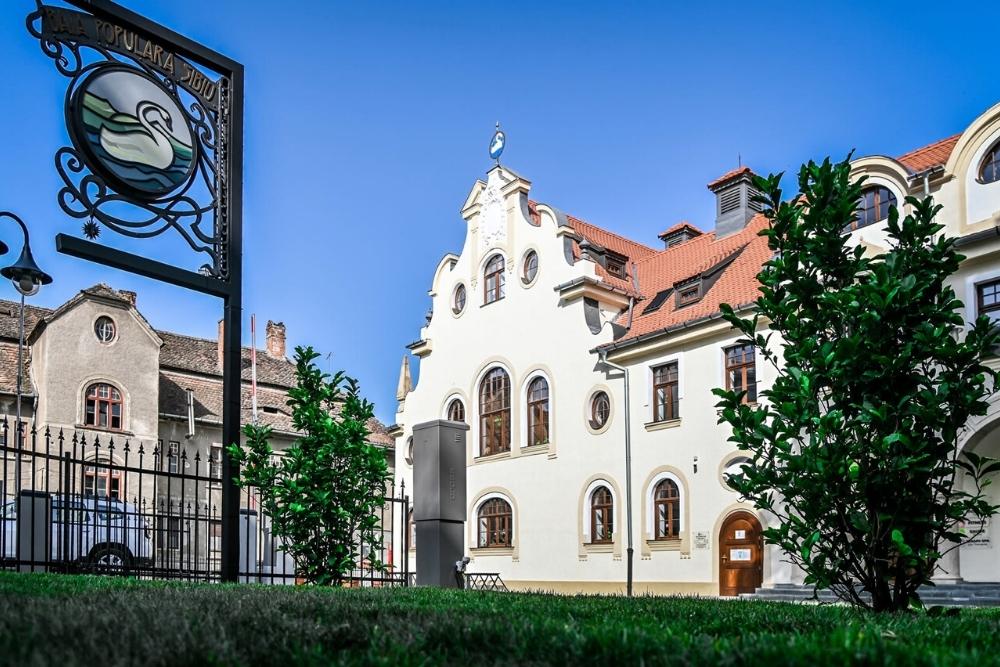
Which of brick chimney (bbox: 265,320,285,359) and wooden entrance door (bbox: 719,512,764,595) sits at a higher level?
brick chimney (bbox: 265,320,285,359)

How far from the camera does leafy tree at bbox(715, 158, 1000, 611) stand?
7312 mm

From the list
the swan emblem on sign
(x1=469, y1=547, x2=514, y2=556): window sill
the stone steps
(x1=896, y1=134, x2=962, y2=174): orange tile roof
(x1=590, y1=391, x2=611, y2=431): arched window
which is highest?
(x1=896, y1=134, x2=962, y2=174): orange tile roof

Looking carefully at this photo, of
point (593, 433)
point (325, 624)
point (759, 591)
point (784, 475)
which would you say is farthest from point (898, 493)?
point (593, 433)

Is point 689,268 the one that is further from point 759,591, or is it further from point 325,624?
point 325,624

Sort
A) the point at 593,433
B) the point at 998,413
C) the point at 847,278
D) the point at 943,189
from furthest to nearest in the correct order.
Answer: the point at 593,433
the point at 943,189
the point at 998,413
the point at 847,278

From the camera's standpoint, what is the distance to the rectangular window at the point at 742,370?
24.5 meters

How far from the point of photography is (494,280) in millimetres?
33312

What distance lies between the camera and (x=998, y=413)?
19.3m

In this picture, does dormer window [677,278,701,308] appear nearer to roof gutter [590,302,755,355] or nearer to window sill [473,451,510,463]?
roof gutter [590,302,755,355]

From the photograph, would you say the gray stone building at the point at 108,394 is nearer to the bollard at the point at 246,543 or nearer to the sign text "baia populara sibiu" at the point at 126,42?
the bollard at the point at 246,543

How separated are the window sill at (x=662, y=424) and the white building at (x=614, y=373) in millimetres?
79

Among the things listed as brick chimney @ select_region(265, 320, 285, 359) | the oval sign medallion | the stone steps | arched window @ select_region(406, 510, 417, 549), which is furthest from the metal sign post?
brick chimney @ select_region(265, 320, 285, 359)

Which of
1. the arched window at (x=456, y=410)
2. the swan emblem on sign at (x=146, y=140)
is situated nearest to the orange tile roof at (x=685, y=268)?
the arched window at (x=456, y=410)

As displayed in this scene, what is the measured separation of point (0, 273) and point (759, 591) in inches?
719
